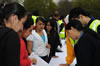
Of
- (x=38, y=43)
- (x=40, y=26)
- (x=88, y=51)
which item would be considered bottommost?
(x=38, y=43)

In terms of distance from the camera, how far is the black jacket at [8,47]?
107 cm

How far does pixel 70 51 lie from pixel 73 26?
0.66m

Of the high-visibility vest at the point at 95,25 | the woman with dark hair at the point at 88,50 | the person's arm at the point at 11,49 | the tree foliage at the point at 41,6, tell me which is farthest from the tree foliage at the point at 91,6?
the person's arm at the point at 11,49

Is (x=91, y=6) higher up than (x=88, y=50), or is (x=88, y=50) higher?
(x=88, y=50)

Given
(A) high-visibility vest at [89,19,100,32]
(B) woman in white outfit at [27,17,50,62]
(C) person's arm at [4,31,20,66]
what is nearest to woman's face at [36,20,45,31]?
(B) woman in white outfit at [27,17,50,62]

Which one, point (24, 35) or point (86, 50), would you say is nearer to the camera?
point (86, 50)

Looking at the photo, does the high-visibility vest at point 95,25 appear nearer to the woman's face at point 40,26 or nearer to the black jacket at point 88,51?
the black jacket at point 88,51

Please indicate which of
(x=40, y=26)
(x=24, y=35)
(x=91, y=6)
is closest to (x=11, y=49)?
(x=24, y=35)

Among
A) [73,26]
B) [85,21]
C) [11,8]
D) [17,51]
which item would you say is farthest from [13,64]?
[85,21]

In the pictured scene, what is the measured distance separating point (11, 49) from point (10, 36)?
89 mm

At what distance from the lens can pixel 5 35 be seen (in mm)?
1069

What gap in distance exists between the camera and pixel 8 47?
3.52 feet

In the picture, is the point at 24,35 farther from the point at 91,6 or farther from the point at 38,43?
the point at 91,6

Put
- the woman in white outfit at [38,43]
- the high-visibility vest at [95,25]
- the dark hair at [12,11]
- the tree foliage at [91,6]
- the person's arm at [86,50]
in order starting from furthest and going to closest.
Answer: the tree foliage at [91,6] → the woman in white outfit at [38,43] → the high-visibility vest at [95,25] → the person's arm at [86,50] → the dark hair at [12,11]
